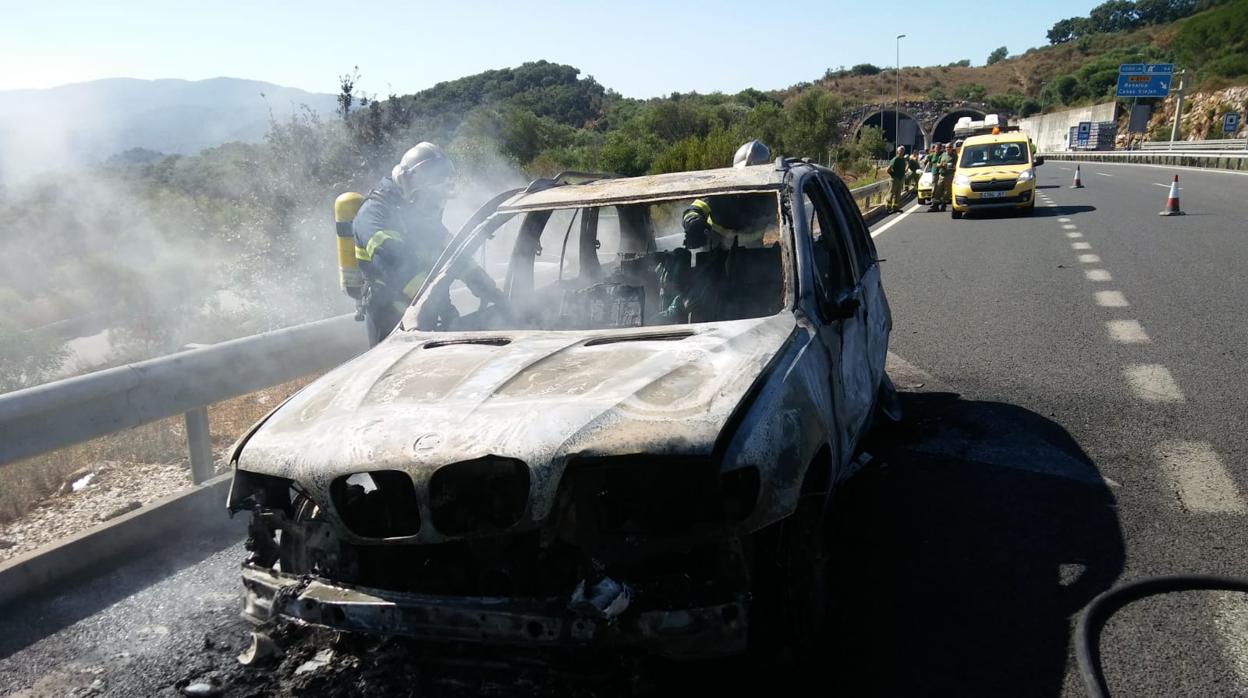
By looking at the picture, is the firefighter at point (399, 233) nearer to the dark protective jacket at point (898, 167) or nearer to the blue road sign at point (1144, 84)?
the dark protective jacket at point (898, 167)

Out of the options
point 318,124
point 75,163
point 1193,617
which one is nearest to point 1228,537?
point 1193,617

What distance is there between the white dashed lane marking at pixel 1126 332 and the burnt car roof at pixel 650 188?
4.77m

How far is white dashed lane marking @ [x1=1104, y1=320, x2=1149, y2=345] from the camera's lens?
775 centimetres

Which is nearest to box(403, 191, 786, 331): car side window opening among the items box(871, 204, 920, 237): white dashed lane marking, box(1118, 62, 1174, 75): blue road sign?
box(871, 204, 920, 237): white dashed lane marking

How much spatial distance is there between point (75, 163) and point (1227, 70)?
79.0 metres

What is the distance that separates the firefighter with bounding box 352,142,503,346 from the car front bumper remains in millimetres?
3225

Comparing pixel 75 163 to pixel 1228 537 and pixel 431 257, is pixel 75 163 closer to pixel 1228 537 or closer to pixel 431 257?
pixel 431 257

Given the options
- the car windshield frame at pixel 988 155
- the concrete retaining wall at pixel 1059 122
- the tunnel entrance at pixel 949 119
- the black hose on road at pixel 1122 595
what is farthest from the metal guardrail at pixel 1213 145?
the tunnel entrance at pixel 949 119

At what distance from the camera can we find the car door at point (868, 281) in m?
4.84

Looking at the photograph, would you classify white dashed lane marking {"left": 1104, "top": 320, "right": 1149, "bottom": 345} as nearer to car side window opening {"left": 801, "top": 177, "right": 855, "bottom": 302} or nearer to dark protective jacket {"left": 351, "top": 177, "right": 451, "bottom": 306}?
car side window opening {"left": 801, "top": 177, "right": 855, "bottom": 302}

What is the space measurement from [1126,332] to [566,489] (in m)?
7.06

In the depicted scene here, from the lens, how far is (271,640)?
2961 mm

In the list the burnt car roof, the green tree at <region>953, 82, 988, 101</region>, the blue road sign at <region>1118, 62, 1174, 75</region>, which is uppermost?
the green tree at <region>953, 82, 988, 101</region>

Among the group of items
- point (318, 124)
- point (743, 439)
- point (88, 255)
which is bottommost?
point (88, 255)
